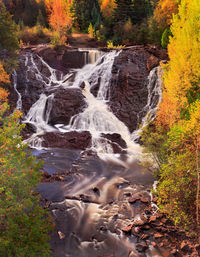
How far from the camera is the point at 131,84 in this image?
20.6 meters

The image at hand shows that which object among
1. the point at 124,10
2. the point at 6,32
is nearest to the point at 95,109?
the point at 6,32

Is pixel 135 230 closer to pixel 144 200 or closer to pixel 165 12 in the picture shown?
pixel 144 200

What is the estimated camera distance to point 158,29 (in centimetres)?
2791

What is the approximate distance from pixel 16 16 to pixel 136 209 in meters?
54.4

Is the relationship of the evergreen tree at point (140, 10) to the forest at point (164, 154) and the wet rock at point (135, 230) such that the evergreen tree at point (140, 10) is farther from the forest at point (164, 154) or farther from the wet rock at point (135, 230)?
the wet rock at point (135, 230)

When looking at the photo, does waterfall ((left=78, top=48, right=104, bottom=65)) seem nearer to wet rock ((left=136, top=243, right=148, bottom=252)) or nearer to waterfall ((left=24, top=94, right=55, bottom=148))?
waterfall ((left=24, top=94, right=55, bottom=148))

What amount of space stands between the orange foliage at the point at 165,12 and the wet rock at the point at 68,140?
19433 mm

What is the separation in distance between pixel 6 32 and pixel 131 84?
15017 millimetres

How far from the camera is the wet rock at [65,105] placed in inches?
754

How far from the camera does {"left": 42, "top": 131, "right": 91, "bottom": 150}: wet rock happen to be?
1645cm

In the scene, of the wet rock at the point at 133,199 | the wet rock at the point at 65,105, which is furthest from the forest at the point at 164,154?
the wet rock at the point at 65,105

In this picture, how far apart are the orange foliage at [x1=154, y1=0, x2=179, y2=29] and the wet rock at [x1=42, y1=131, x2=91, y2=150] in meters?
19.4

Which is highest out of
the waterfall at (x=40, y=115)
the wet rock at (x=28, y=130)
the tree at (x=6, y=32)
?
the tree at (x=6, y=32)

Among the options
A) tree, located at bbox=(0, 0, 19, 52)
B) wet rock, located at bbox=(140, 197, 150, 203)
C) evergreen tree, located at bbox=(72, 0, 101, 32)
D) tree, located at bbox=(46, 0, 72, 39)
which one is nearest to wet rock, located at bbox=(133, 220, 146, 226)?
wet rock, located at bbox=(140, 197, 150, 203)
